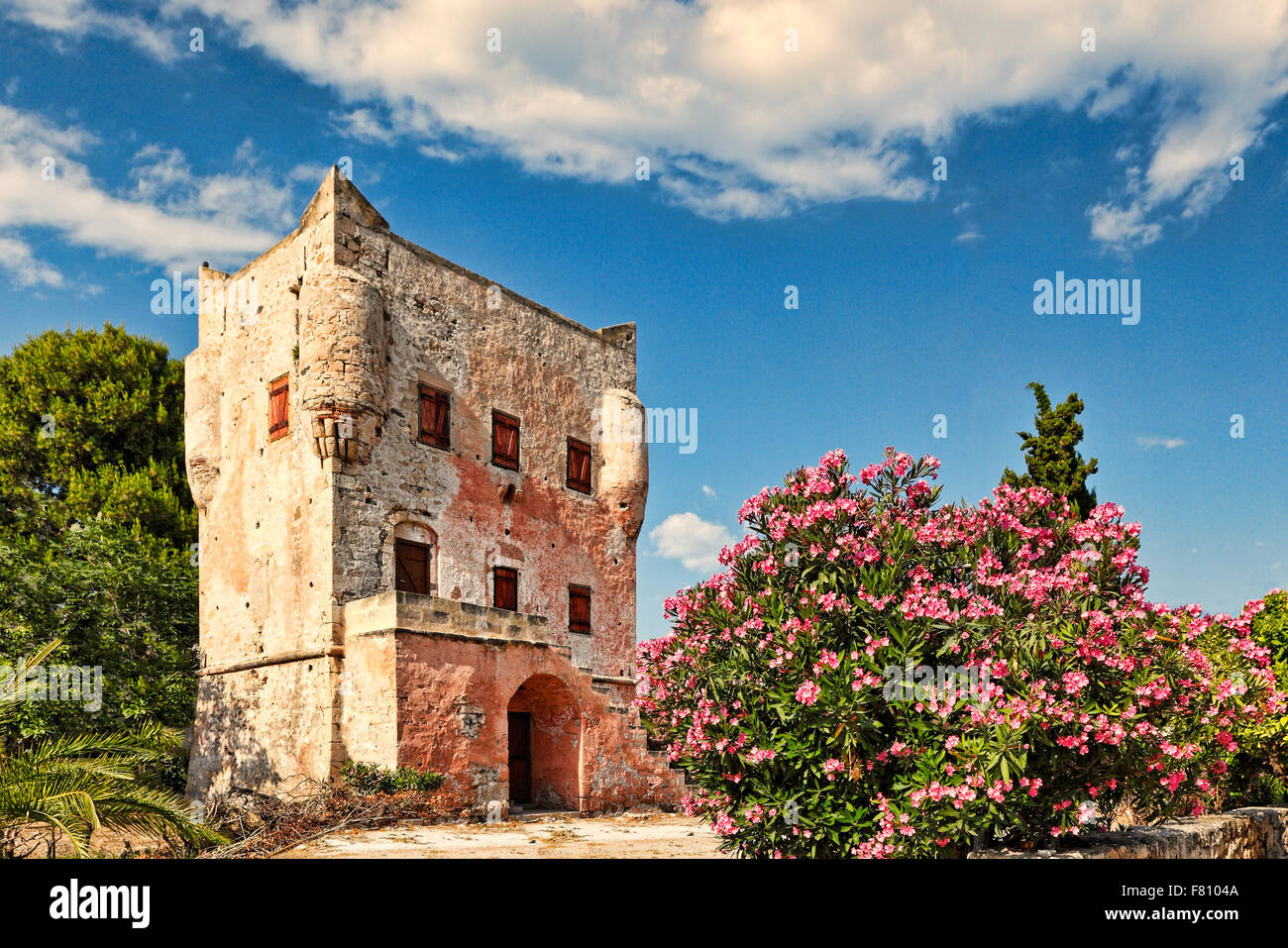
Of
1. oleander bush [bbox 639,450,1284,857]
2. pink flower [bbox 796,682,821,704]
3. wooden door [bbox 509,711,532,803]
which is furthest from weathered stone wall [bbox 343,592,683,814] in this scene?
pink flower [bbox 796,682,821,704]

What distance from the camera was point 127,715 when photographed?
724 inches

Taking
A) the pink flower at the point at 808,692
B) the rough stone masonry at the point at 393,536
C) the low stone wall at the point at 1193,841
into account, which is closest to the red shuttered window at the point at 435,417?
the rough stone masonry at the point at 393,536

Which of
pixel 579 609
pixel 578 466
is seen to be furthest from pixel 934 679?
pixel 578 466

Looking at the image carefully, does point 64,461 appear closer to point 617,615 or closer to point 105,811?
point 617,615

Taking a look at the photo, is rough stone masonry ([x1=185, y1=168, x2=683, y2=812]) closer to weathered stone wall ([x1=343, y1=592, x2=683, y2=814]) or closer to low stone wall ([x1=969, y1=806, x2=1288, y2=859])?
weathered stone wall ([x1=343, y1=592, x2=683, y2=814])

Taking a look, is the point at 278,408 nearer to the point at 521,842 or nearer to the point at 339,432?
the point at 339,432

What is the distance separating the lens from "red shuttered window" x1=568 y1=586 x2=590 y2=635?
22281 millimetres

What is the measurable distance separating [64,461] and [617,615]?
14904 millimetres

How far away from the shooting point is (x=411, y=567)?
1859 cm

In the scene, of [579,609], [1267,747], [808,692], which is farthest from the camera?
[579,609]

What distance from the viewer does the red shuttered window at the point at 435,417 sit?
1914cm

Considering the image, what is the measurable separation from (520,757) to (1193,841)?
12455 mm

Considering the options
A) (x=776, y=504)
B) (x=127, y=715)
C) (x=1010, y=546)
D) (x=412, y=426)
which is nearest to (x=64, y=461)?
(x=127, y=715)

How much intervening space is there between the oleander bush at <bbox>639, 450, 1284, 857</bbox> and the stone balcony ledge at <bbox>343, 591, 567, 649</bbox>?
7035 millimetres
